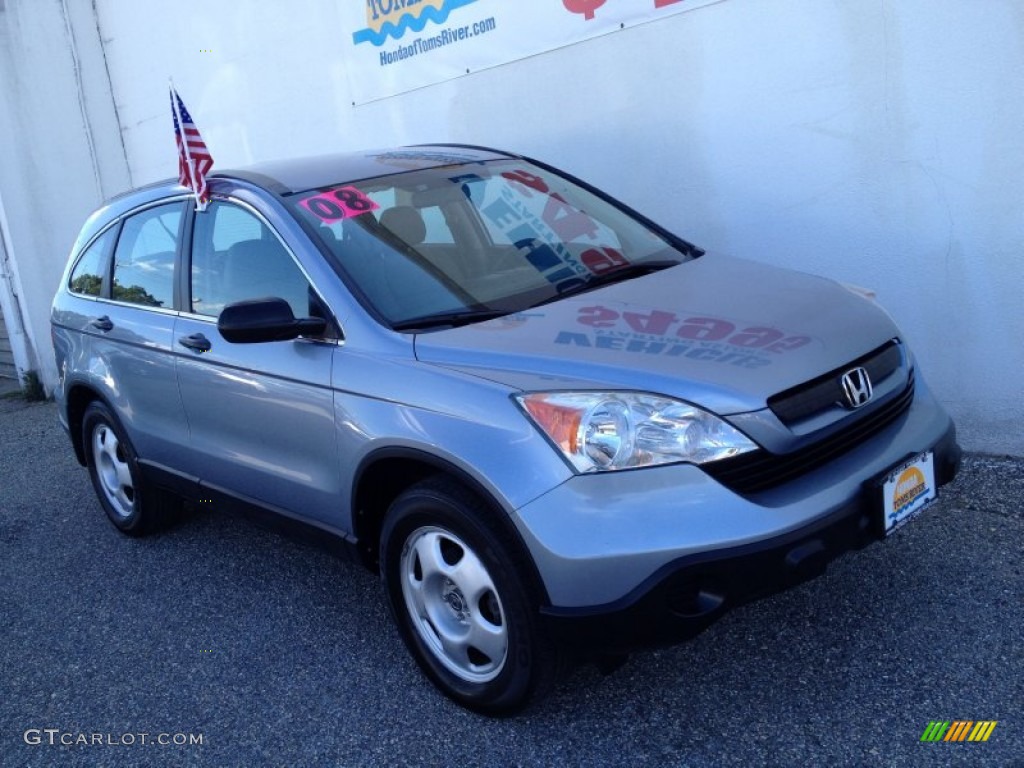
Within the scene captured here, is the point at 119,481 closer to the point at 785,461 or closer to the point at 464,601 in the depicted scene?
the point at 464,601

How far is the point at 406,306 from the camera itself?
340cm

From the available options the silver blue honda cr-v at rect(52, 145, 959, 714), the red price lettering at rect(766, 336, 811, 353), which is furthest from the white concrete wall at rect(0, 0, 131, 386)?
the red price lettering at rect(766, 336, 811, 353)

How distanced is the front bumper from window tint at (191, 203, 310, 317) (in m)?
1.51

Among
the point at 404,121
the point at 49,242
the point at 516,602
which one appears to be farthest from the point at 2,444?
the point at 516,602

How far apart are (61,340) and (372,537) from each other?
109 inches

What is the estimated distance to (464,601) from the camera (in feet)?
10.2

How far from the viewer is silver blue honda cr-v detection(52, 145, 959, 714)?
2.69 meters

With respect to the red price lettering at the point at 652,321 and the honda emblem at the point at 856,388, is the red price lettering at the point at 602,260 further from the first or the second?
the honda emblem at the point at 856,388

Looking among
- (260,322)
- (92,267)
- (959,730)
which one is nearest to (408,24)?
(92,267)

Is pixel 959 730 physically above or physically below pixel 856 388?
below

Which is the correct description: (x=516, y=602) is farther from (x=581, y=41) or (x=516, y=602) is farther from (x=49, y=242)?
→ (x=49, y=242)

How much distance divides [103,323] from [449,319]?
227cm

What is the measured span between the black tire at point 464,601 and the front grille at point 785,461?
24.4 inches

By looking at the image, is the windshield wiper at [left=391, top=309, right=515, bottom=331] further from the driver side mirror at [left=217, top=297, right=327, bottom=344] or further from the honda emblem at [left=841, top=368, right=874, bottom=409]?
the honda emblem at [left=841, top=368, right=874, bottom=409]
